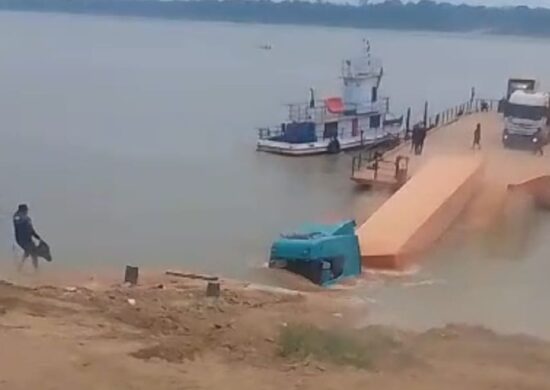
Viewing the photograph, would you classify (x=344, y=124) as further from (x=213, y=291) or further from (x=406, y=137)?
(x=213, y=291)

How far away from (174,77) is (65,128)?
133 ft

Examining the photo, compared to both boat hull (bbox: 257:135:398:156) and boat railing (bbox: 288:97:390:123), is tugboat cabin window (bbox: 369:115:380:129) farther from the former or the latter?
boat hull (bbox: 257:135:398:156)

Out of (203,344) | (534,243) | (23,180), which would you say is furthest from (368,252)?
(23,180)

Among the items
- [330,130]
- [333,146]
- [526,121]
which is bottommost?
[333,146]

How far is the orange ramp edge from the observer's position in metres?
23.1

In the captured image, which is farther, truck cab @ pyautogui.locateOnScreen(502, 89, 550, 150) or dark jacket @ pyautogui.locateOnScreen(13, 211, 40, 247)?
truck cab @ pyautogui.locateOnScreen(502, 89, 550, 150)

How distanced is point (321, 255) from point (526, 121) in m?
24.3

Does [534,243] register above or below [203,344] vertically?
below

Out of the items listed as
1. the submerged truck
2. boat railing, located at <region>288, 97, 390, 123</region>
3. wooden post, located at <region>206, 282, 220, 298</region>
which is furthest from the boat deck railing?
wooden post, located at <region>206, 282, 220, 298</region>

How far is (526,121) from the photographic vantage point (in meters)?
42.6

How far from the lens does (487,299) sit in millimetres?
20391

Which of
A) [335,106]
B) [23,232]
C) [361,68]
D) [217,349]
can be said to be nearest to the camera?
[217,349]

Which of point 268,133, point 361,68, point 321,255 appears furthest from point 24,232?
point 361,68

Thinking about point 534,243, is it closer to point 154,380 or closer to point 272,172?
point 272,172
